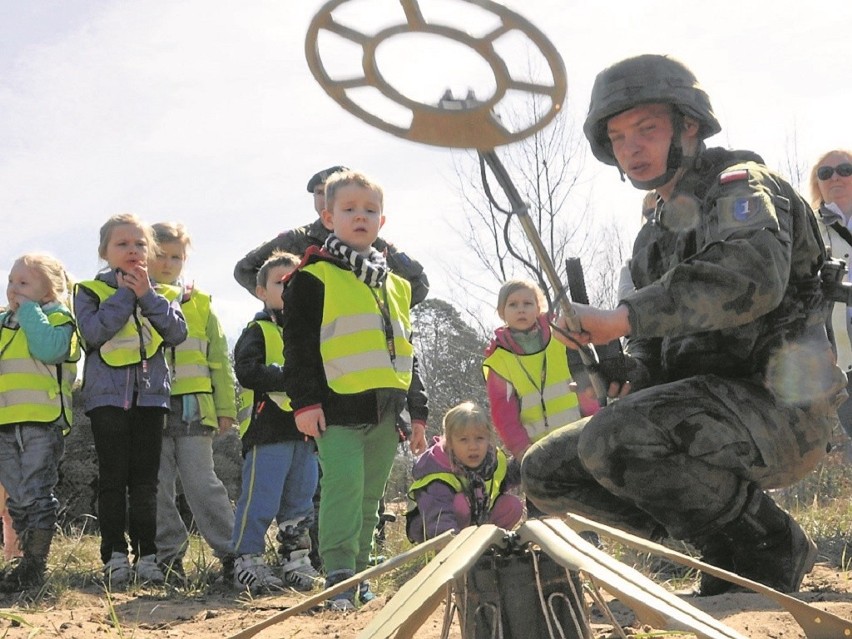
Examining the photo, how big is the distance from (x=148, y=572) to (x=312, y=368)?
1.44 m

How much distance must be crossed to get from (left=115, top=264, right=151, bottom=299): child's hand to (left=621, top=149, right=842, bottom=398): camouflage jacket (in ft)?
7.39

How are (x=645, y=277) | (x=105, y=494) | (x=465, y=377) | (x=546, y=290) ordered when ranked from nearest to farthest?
(x=546, y=290) < (x=645, y=277) < (x=105, y=494) < (x=465, y=377)

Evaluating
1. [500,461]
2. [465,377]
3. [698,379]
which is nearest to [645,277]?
[698,379]

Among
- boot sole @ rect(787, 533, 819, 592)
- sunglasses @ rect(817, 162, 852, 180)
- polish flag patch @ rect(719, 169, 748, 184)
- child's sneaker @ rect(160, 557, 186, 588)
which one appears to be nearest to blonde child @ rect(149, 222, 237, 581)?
child's sneaker @ rect(160, 557, 186, 588)

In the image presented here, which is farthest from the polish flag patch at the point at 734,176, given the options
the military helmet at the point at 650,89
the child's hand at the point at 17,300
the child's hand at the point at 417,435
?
the child's hand at the point at 17,300

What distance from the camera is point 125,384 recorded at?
4.60m

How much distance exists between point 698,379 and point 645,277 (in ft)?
1.56

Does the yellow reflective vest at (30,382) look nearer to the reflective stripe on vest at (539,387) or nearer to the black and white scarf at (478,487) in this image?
the black and white scarf at (478,487)

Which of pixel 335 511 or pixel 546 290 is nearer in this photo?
pixel 546 290

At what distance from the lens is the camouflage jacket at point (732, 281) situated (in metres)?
2.79

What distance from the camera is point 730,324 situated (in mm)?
2842

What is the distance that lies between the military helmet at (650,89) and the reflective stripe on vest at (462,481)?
7.09 feet

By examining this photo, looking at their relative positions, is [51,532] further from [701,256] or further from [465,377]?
[465,377]

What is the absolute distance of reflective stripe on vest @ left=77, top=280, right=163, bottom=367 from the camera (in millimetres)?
4625
